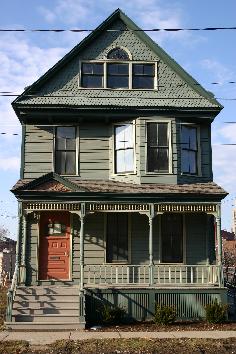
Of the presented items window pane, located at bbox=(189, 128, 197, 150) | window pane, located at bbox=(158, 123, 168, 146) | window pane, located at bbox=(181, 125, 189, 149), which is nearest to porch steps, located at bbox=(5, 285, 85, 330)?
window pane, located at bbox=(158, 123, 168, 146)

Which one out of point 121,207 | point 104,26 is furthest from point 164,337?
point 104,26

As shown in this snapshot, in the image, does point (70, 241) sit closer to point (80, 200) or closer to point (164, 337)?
point (80, 200)

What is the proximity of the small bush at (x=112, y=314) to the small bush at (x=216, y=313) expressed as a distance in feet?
9.58

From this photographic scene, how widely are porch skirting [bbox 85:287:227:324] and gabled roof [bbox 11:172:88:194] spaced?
144 inches

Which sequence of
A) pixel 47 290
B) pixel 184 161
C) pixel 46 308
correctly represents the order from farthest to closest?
1. pixel 184 161
2. pixel 47 290
3. pixel 46 308

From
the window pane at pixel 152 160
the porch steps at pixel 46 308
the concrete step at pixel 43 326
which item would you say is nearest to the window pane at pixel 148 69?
the window pane at pixel 152 160

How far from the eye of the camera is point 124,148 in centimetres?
1798

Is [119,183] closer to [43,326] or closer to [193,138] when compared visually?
[193,138]

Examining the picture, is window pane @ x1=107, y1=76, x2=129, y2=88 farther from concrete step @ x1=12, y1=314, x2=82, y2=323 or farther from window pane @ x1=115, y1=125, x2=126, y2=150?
concrete step @ x1=12, y1=314, x2=82, y2=323

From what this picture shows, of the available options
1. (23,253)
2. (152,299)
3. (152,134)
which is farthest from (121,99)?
(152,299)

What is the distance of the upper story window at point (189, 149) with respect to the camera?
18094 mm

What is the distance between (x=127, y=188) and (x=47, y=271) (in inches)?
174

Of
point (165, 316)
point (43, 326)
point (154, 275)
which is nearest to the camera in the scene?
point (43, 326)

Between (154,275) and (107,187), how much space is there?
12.4ft
